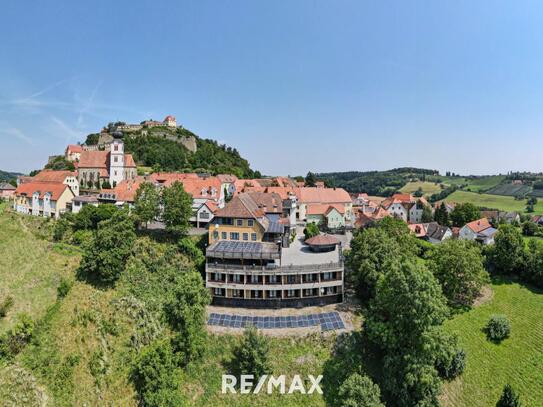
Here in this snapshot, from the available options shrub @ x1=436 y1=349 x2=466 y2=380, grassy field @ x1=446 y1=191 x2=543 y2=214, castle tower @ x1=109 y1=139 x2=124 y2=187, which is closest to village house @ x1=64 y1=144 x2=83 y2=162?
castle tower @ x1=109 y1=139 x2=124 y2=187

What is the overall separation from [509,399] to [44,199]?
6705 cm

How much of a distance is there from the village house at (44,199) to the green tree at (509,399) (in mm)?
61935

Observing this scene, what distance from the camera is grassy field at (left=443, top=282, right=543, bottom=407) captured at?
29.5 meters

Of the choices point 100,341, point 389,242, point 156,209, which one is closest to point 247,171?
point 156,209

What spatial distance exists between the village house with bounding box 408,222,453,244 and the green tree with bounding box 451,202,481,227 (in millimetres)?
8908

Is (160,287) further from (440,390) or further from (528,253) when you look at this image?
(528,253)

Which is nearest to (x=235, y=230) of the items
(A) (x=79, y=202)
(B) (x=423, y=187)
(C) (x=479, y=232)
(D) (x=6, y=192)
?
(A) (x=79, y=202)

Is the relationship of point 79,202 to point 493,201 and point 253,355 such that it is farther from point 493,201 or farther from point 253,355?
point 493,201

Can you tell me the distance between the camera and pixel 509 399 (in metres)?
26.7

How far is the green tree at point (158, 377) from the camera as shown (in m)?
26.2

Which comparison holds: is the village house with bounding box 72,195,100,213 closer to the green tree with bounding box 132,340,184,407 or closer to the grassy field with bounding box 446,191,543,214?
the green tree with bounding box 132,340,184,407

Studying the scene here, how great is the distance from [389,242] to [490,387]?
17.3 m

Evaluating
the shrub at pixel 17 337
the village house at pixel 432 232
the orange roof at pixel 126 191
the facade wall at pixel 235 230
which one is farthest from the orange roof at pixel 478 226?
the shrub at pixel 17 337

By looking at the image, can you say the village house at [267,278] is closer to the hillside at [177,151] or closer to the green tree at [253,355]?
the green tree at [253,355]
